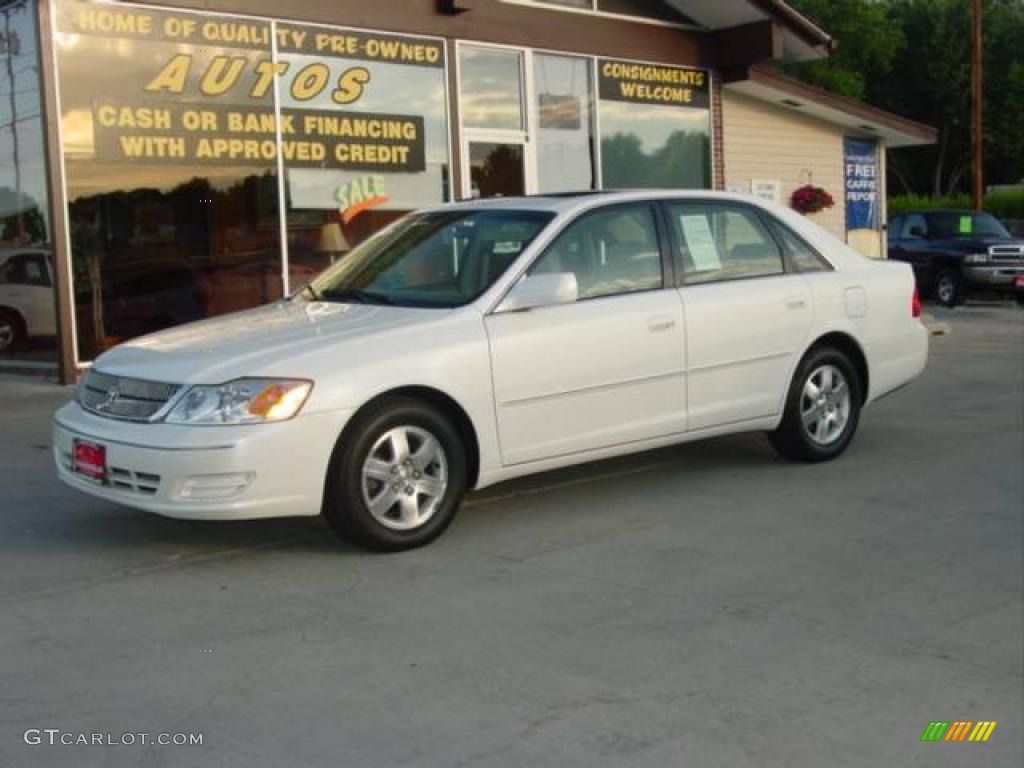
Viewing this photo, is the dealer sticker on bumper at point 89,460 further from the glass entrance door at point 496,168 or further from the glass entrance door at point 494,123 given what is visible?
the glass entrance door at point 496,168

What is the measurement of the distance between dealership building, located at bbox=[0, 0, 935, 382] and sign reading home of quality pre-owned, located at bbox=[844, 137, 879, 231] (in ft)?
8.78

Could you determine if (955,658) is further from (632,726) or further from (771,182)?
(771,182)

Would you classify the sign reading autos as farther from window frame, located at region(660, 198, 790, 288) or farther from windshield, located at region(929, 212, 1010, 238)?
windshield, located at region(929, 212, 1010, 238)

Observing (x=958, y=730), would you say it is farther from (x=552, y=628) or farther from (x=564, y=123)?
(x=564, y=123)

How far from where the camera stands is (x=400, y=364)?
18.2ft

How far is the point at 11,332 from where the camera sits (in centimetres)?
1163

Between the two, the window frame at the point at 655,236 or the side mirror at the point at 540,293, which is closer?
the side mirror at the point at 540,293

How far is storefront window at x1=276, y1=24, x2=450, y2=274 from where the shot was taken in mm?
12508

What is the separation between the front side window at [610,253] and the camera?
6.40 metres

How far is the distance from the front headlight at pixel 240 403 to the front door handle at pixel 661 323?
203 centimetres

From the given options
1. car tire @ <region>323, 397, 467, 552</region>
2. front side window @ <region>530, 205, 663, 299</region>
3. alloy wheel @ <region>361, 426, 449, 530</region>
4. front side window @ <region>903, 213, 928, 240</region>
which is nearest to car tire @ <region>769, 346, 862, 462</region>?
front side window @ <region>530, 205, 663, 299</region>

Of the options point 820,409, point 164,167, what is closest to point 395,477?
point 820,409

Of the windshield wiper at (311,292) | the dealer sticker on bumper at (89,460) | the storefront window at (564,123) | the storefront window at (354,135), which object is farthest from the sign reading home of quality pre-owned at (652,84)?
the dealer sticker on bumper at (89,460)

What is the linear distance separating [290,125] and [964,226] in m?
14.1
